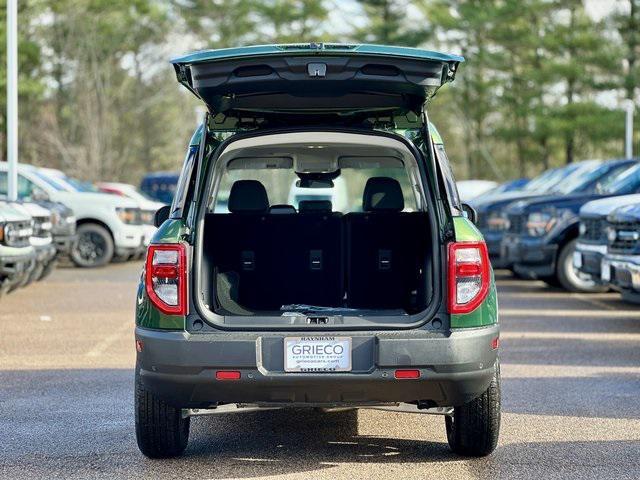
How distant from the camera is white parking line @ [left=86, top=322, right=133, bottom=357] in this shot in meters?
10.9

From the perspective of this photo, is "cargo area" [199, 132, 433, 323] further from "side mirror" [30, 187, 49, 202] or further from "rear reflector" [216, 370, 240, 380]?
"side mirror" [30, 187, 49, 202]

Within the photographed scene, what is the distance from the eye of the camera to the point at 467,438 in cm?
655

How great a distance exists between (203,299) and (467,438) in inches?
60.0

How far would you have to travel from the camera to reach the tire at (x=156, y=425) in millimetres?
6441

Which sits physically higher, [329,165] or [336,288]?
[329,165]

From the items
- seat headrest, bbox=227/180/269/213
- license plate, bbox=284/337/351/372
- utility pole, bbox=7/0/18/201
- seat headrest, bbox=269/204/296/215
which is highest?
utility pole, bbox=7/0/18/201

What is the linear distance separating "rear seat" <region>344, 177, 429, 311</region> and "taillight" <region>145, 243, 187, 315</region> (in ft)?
5.03

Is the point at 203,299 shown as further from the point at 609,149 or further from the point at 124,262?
the point at 609,149

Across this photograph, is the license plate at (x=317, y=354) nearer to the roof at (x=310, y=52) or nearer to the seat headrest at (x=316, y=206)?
the roof at (x=310, y=52)

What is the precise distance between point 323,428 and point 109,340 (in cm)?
461

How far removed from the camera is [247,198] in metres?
7.35

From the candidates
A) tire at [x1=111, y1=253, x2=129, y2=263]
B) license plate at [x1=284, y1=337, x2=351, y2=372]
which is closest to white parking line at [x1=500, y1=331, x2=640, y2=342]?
license plate at [x1=284, y1=337, x2=351, y2=372]

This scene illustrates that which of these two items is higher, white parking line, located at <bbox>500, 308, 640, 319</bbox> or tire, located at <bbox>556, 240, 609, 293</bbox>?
tire, located at <bbox>556, 240, 609, 293</bbox>

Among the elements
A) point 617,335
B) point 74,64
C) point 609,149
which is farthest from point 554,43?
point 617,335
